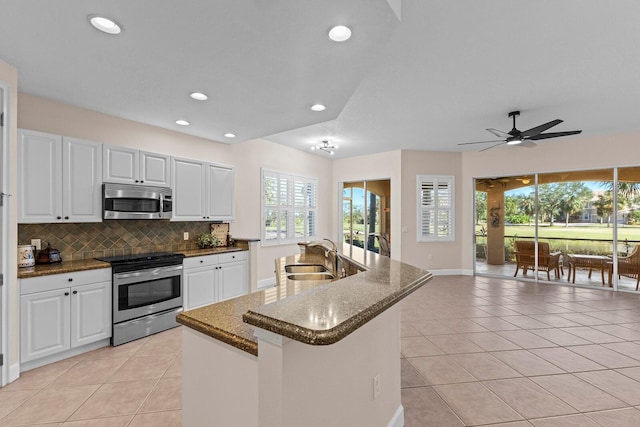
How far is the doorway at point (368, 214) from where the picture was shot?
283 inches

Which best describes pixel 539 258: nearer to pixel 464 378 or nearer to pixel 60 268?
pixel 464 378

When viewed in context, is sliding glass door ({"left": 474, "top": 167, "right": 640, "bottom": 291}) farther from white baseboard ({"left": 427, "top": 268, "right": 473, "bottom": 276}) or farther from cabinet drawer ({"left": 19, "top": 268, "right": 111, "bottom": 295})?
cabinet drawer ({"left": 19, "top": 268, "right": 111, "bottom": 295})

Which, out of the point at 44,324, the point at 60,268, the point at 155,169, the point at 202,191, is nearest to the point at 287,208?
the point at 202,191

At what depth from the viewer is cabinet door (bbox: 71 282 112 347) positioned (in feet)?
9.50

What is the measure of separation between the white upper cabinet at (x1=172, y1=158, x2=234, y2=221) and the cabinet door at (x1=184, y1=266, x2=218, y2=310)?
766mm

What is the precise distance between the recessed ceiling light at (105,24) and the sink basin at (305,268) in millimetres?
2448

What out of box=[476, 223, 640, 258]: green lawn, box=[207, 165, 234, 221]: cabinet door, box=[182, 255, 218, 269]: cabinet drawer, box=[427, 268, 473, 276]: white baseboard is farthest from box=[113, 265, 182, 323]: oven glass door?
box=[476, 223, 640, 258]: green lawn

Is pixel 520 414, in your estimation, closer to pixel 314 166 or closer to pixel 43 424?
pixel 43 424

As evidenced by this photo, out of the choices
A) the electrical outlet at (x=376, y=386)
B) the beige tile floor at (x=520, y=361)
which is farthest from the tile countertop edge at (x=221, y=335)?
the beige tile floor at (x=520, y=361)

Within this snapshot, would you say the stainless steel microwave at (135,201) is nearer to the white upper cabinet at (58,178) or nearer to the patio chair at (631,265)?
the white upper cabinet at (58,178)

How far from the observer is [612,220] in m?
5.62

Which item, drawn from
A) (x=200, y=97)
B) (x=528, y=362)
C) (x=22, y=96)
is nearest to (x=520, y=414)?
(x=528, y=362)

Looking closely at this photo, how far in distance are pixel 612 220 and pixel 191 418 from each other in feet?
24.3

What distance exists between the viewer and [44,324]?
2705 millimetres
